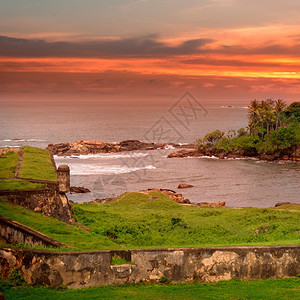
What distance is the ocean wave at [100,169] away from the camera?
206 ft

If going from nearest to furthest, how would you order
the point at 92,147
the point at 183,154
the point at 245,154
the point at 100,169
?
the point at 100,169
the point at 245,154
the point at 183,154
the point at 92,147

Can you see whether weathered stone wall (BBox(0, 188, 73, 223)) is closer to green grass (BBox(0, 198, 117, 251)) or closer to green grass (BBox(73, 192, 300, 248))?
green grass (BBox(73, 192, 300, 248))

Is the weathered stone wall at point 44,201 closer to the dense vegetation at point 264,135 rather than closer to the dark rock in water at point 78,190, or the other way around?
the dark rock in water at point 78,190

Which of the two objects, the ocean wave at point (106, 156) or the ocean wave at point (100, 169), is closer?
the ocean wave at point (100, 169)

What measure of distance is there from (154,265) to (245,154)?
2781 inches

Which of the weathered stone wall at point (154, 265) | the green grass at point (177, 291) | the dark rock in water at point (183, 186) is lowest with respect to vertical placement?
the dark rock in water at point (183, 186)

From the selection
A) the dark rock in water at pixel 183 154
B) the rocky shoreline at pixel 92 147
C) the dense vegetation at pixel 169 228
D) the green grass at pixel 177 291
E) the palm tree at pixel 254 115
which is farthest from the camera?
the palm tree at pixel 254 115

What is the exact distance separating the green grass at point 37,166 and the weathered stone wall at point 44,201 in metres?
2.01

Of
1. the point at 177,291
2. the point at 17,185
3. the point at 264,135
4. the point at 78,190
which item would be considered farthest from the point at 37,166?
the point at 264,135

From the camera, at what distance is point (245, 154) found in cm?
8100

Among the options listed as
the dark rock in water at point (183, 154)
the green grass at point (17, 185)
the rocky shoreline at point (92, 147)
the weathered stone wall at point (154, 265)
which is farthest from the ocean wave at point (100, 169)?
the weathered stone wall at point (154, 265)

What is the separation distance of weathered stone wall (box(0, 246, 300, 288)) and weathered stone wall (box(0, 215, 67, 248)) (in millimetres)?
1441

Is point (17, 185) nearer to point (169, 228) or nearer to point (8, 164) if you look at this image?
point (8, 164)

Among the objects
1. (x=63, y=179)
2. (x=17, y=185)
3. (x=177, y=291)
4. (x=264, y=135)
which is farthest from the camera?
(x=264, y=135)
